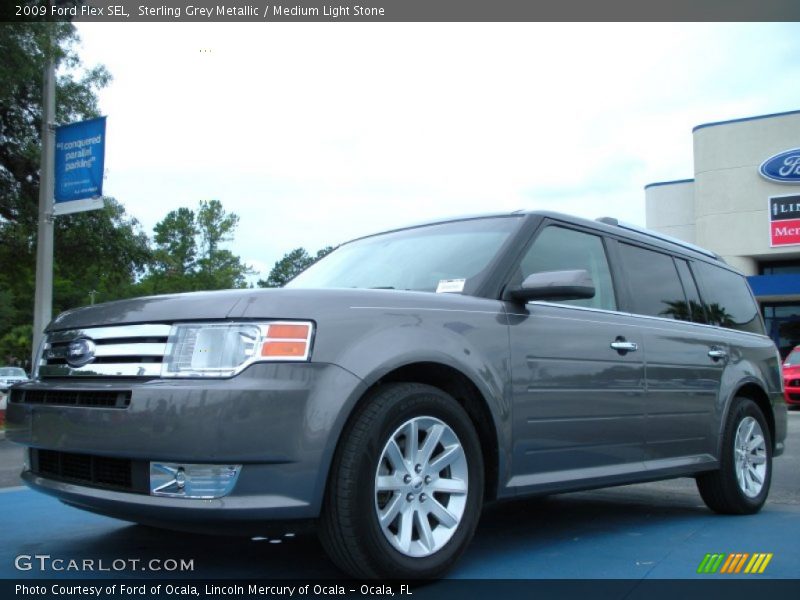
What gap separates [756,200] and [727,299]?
33.8m

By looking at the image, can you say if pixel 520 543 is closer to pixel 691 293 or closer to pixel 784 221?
pixel 691 293

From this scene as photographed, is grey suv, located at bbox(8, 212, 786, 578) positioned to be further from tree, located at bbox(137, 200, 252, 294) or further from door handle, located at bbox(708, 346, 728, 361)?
tree, located at bbox(137, 200, 252, 294)

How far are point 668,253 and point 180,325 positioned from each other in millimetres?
3574

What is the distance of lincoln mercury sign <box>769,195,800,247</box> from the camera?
36125 millimetres

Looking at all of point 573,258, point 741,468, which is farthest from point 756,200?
point 573,258

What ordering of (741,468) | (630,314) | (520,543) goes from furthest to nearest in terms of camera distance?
(741,468) → (630,314) → (520,543)

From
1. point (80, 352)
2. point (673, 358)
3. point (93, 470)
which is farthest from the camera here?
point (673, 358)

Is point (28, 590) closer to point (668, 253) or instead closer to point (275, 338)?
point (275, 338)

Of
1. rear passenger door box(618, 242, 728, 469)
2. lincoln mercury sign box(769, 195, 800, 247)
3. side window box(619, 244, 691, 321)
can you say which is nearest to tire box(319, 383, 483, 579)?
rear passenger door box(618, 242, 728, 469)

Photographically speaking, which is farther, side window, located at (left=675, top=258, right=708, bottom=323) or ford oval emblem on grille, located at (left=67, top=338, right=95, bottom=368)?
side window, located at (left=675, top=258, right=708, bottom=323)

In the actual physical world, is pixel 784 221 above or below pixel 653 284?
above

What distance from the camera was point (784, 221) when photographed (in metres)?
36.3

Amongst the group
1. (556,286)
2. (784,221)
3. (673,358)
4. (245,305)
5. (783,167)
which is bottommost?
(673,358)

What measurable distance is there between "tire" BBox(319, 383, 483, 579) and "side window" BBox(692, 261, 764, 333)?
9.80 ft
